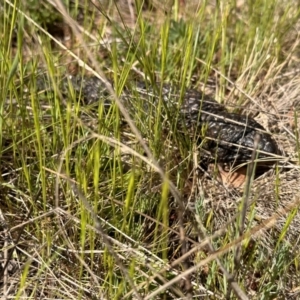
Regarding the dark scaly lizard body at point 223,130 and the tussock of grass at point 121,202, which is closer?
the tussock of grass at point 121,202

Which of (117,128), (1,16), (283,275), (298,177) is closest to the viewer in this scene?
(283,275)

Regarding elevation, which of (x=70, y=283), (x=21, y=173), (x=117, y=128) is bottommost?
(x=70, y=283)

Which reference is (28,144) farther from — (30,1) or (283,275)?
(30,1)

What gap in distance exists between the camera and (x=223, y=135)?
7.36 feet

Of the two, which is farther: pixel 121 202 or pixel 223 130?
pixel 223 130

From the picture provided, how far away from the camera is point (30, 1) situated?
2.87 m

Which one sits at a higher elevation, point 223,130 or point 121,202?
point 121,202

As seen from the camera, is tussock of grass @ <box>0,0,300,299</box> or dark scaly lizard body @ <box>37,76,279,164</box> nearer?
tussock of grass @ <box>0,0,300,299</box>

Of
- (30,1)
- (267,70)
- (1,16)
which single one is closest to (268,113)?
(267,70)

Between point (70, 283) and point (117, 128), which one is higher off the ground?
point (117, 128)

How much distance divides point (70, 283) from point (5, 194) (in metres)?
0.41

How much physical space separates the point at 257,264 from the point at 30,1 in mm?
1857

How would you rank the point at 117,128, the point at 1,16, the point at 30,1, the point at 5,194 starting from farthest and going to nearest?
the point at 30,1
the point at 1,16
the point at 5,194
the point at 117,128

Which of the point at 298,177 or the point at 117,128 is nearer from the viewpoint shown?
the point at 117,128
